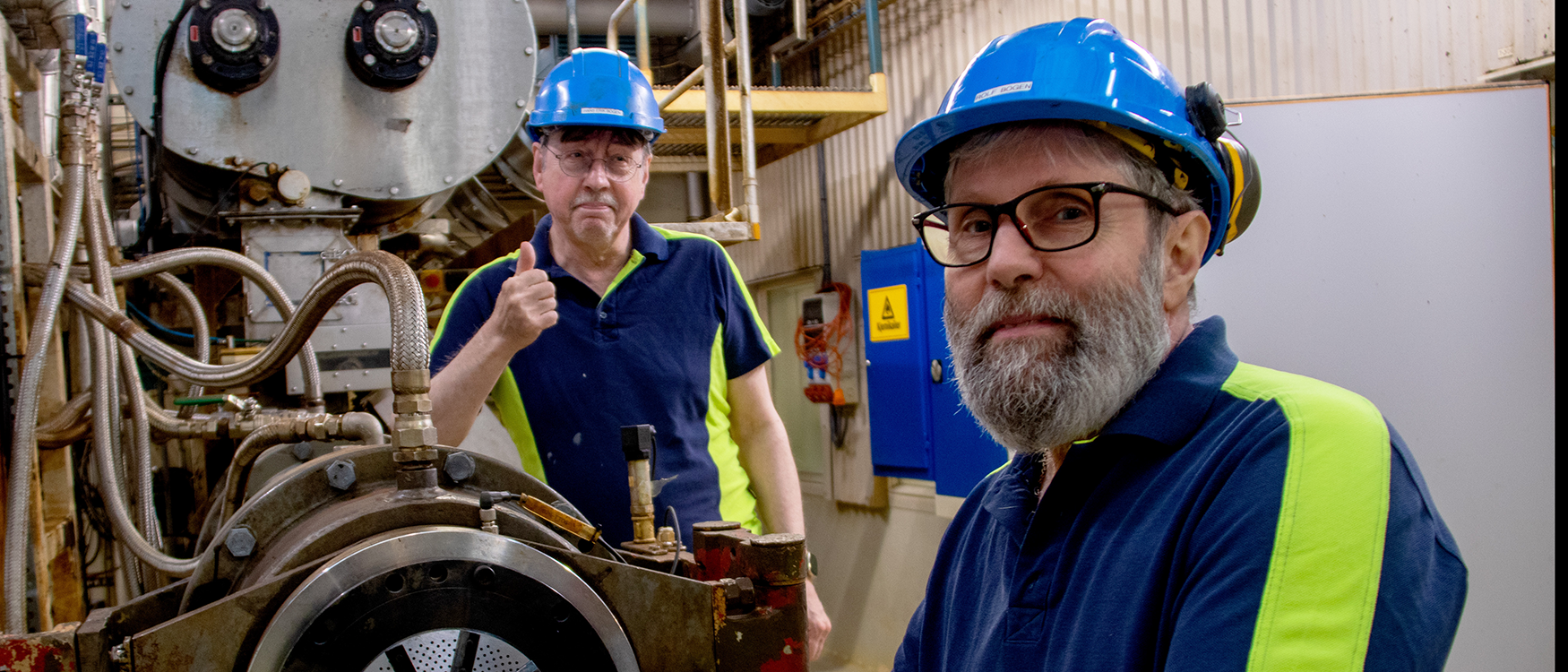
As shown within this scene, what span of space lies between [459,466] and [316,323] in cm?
39

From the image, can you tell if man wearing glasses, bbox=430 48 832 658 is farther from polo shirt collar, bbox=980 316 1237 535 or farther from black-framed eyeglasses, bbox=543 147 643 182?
polo shirt collar, bbox=980 316 1237 535

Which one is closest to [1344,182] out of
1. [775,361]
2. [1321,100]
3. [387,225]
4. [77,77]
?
[1321,100]

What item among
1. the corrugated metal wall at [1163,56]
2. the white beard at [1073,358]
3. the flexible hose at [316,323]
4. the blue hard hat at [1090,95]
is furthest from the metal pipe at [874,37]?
the white beard at [1073,358]

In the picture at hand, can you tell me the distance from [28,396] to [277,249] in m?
0.78

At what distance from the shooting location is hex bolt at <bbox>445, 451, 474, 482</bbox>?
1.12 meters

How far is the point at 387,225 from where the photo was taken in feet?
9.55

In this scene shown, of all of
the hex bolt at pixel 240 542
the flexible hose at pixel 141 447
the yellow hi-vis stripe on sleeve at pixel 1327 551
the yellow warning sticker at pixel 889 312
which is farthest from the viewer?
the yellow warning sticker at pixel 889 312

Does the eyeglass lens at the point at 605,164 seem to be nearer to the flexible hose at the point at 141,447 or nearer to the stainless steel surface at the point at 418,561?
the flexible hose at the point at 141,447

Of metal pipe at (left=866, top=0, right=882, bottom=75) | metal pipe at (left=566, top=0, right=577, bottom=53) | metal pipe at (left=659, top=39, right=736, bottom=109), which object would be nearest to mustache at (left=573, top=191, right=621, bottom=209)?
metal pipe at (left=659, top=39, right=736, bottom=109)

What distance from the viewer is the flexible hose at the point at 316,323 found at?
3.55 feet

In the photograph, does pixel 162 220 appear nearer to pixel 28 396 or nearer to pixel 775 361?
pixel 28 396

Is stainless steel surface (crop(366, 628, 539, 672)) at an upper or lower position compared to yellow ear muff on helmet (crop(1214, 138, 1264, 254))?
lower

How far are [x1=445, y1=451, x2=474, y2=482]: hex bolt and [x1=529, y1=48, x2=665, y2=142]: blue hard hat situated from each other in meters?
0.96

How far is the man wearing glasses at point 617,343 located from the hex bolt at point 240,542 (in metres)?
0.69
